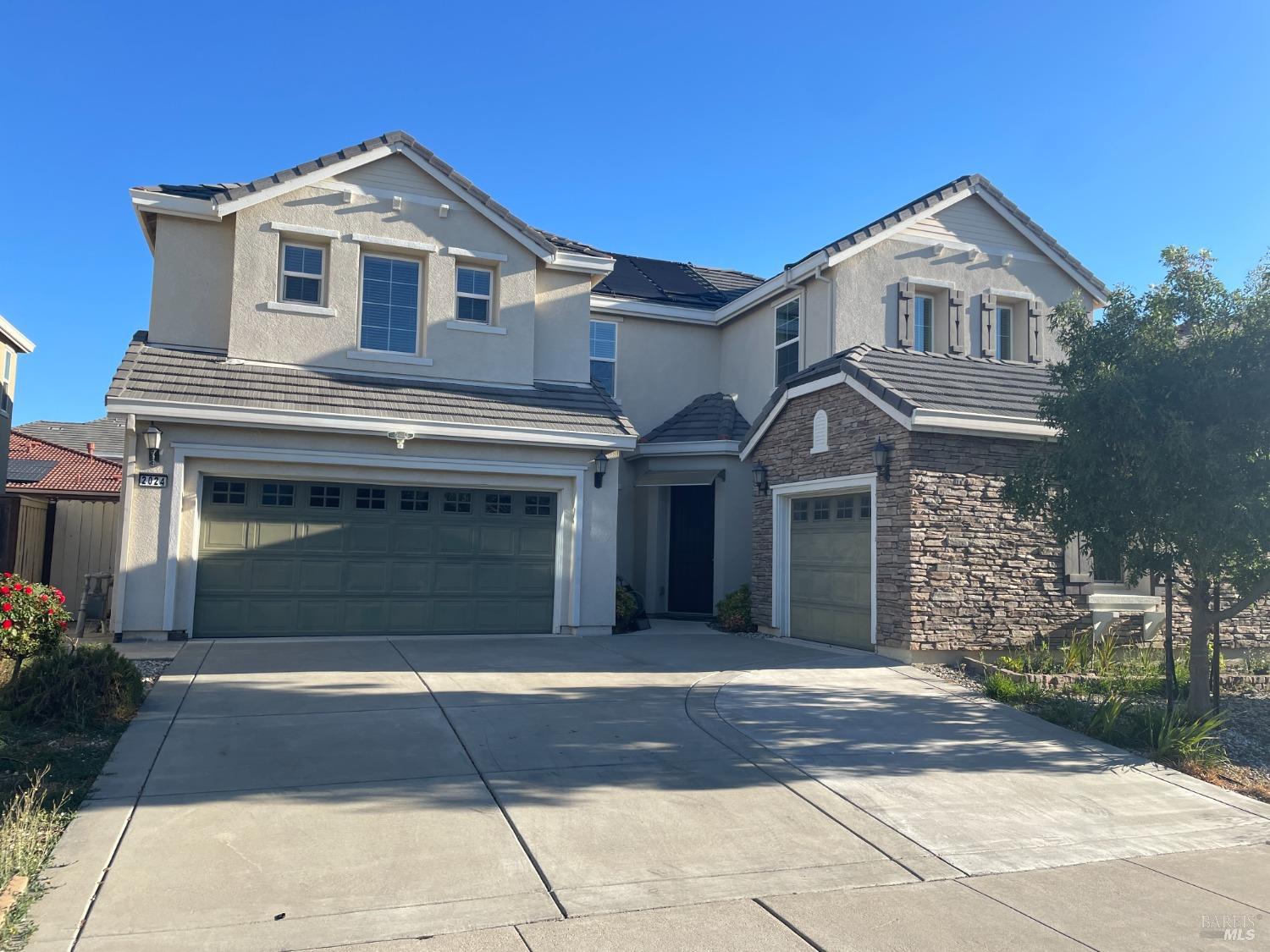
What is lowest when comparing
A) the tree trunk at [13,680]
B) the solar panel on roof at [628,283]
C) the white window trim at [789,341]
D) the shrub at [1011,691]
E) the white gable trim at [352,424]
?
the shrub at [1011,691]

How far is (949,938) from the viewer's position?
4402 millimetres

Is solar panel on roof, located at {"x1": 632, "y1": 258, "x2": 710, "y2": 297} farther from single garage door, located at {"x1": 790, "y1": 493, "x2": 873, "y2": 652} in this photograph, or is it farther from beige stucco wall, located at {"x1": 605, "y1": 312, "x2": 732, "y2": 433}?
single garage door, located at {"x1": 790, "y1": 493, "x2": 873, "y2": 652}

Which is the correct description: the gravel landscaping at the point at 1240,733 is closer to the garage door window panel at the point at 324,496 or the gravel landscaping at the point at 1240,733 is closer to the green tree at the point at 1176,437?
the green tree at the point at 1176,437

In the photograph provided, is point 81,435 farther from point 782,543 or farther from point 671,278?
point 782,543

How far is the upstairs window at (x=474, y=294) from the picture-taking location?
1464 cm

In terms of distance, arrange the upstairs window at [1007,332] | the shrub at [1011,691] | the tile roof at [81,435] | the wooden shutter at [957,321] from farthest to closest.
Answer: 1. the tile roof at [81,435]
2. the upstairs window at [1007,332]
3. the wooden shutter at [957,321]
4. the shrub at [1011,691]

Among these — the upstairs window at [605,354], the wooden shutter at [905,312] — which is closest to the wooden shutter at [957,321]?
the wooden shutter at [905,312]

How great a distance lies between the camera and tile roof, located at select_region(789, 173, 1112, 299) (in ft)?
52.6

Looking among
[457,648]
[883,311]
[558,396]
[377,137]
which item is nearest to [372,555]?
[457,648]

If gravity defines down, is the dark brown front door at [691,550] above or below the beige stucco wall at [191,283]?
below

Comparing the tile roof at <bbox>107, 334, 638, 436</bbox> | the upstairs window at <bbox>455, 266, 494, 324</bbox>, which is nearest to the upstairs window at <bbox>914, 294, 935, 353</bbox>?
the tile roof at <bbox>107, 334, 638, 436</bbox>

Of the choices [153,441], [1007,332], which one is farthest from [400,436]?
[1007,332]

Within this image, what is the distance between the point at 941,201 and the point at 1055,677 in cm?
950

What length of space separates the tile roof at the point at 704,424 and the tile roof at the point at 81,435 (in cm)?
1870
